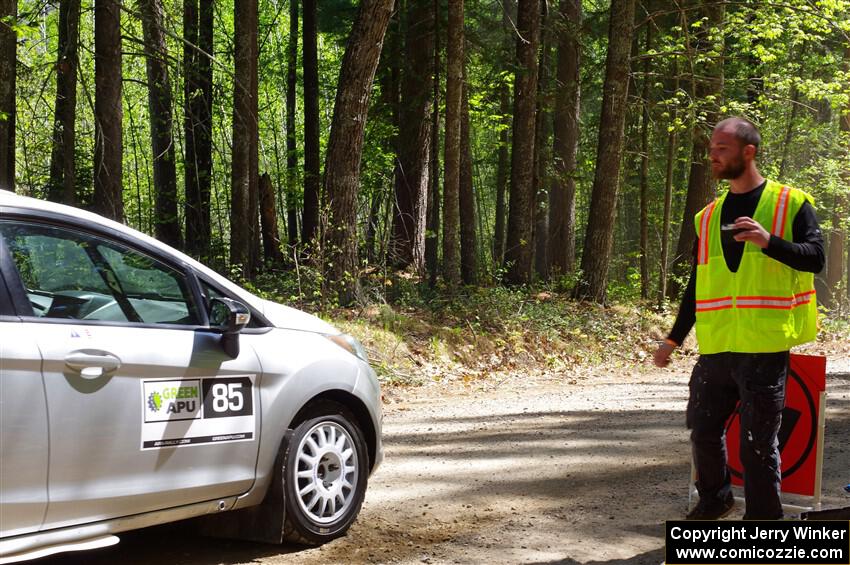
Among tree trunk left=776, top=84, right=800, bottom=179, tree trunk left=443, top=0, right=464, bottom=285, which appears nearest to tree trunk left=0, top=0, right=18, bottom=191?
tree trunk left=443, top=0, right=464, bottom=285

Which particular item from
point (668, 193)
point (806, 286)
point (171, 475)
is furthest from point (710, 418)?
point (668, 193)

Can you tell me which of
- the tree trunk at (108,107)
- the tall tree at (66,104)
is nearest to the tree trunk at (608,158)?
the tree trunk at (108,107)

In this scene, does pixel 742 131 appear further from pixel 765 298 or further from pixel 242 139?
pixel 242 139

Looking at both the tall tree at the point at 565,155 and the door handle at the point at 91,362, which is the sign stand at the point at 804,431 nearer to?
the door handle at the point at 91,362

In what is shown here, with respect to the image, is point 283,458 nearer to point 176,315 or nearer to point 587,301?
point 176,315

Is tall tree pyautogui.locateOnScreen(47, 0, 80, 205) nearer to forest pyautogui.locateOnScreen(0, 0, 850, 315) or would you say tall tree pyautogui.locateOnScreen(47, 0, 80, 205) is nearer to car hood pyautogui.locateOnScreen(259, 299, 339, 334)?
forest pyautogui.locateOnScreen(0, 0, 850, 315)

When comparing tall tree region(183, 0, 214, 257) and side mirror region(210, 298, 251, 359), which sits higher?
tall tree region(183, 0, 214, 257)

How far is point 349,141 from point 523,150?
609 cm

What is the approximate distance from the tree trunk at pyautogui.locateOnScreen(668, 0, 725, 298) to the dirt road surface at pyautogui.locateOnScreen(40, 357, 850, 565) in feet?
29.7

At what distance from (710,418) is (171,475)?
112 inches

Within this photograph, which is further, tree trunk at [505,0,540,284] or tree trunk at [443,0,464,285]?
tree trunk at [505,0,540,284]

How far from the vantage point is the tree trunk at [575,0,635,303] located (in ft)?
60.1

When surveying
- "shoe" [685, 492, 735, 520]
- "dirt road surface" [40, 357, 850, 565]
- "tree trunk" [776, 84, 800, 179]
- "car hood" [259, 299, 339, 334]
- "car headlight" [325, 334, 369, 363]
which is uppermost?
"tree trunk" [776, 84, 800, 179]

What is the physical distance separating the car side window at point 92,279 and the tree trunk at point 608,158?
14537mm
